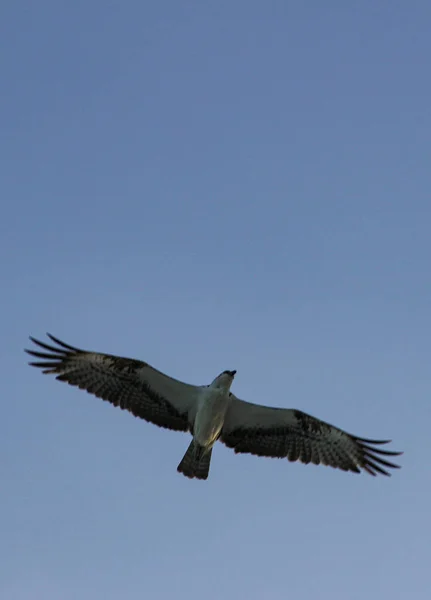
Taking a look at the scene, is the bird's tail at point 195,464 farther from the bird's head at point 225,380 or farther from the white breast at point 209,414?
the bird's head at point 225,380

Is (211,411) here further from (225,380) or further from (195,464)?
(195,464)

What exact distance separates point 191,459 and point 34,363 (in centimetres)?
293

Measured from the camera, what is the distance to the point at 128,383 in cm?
1644

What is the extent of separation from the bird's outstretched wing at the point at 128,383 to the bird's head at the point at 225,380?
0.45m

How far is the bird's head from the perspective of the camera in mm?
15922

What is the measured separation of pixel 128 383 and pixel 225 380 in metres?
1.65

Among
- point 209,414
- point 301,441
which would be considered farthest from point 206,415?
point 301,441

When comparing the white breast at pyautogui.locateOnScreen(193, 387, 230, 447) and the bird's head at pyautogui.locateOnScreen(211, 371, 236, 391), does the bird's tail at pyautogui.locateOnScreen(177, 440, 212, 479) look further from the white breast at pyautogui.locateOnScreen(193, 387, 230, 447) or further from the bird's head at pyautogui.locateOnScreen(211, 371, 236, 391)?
the bird's head at pyautogui.locateOnScreen(211, 371, 236, 391)

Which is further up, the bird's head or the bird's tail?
the bird's head

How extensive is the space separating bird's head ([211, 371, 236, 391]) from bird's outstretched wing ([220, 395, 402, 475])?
2.71 ft

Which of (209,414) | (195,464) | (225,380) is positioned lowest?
(195,464)

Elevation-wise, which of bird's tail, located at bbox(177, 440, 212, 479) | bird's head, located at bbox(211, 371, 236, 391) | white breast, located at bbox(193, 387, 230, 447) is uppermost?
bird's head, located at bbox(211, 371, 236, 391)

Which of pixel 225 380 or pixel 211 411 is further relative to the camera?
pixel 211 411

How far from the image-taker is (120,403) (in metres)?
16.4
